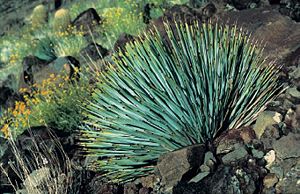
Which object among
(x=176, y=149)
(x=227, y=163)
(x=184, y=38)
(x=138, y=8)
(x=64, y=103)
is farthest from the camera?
(x=138, y=8)

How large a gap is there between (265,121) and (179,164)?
85 cm

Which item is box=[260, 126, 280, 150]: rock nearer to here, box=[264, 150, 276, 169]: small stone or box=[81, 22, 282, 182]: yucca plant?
box=[264, 150, 276, 169]: small stone

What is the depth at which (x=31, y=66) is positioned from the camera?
12.3 m

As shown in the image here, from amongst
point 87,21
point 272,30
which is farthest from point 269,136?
point 87,21

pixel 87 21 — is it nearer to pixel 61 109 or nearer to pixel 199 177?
pixel 61 109

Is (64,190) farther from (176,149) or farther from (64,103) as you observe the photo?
(64,103)

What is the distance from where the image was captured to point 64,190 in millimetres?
5652

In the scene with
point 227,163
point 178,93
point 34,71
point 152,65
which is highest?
point 34,71

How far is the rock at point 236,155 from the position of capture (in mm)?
4802

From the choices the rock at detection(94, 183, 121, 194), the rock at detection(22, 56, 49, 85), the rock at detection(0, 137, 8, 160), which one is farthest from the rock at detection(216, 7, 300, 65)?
the rock at detection(22, 56, 49, 85)

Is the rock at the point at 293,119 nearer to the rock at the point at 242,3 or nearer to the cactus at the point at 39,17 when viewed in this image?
the rock at the point at 242,3

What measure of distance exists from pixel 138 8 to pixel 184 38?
256 inches

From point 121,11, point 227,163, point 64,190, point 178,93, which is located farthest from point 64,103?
point 121,11

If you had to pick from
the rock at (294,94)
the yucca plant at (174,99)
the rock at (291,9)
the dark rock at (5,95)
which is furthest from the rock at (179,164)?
the dark rock at (5,95)
